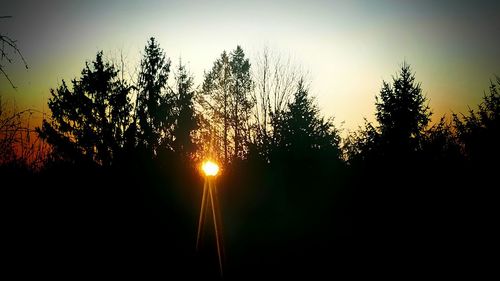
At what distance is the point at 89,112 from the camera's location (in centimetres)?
2045

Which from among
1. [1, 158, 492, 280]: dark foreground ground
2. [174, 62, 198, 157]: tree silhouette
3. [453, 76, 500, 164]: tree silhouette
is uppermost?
[174, 62, 198, 157]: tree silhouette

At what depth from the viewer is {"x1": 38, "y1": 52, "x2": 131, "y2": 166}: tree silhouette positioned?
20172mm

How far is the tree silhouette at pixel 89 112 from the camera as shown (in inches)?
794

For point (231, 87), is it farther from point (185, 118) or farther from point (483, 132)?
point (483, 132)

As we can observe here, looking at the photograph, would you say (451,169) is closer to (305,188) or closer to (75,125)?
(305,188)

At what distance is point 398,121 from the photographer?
15.7 metres

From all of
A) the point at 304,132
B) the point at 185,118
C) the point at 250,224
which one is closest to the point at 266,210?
the point at 250,224

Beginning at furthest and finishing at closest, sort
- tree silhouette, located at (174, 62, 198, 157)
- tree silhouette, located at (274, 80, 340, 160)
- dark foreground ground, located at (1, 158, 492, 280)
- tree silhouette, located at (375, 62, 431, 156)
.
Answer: tree silhouette, located at (174, 62, 198, 157), tree silhouette, located at (375, 62, 431, 156), tree silhouette, located at (274, 80, 340, 160), dark foreground ground, located at (1, 158, 492, 280)

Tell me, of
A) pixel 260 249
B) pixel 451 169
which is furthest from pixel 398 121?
pixel 260 249

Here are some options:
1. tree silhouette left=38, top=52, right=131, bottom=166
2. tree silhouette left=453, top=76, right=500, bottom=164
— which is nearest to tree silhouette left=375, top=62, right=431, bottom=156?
tree silhouette left=453, top=76, right=500, bottom=164

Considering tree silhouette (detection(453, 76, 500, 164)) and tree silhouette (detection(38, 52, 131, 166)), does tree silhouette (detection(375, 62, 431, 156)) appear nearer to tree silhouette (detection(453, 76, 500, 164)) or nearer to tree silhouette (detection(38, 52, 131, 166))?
tree silhouette (detection(453, 76, 500, 164))

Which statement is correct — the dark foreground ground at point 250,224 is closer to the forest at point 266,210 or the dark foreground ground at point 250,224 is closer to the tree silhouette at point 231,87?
the forest at point 266,210

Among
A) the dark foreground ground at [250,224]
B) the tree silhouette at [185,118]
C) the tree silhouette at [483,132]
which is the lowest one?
the dark foreground ground at [250,224]

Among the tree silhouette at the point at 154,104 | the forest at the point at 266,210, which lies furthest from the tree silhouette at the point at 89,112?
the forest at the point at 266,210
